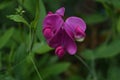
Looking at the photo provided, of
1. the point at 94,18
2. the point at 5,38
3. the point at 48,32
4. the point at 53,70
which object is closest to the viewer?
the point at 48,32

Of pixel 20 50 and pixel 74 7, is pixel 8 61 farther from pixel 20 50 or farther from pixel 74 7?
pixel 74 7

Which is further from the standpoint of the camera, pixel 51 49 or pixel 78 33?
pixel 51 49

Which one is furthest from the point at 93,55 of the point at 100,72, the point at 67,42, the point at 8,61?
the point at 67,42

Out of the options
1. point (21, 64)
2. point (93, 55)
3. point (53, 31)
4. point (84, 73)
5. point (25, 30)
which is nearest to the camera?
point (53, 31)

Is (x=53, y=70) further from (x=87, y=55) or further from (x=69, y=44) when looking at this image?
(x=69, y=44)

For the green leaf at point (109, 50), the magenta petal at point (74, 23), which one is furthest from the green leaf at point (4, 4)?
the magenta petal at point (74, 23)

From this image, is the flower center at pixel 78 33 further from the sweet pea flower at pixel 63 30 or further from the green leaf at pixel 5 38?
the green leaf at pixel 5 38

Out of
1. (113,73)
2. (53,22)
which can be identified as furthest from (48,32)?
(113,73)
